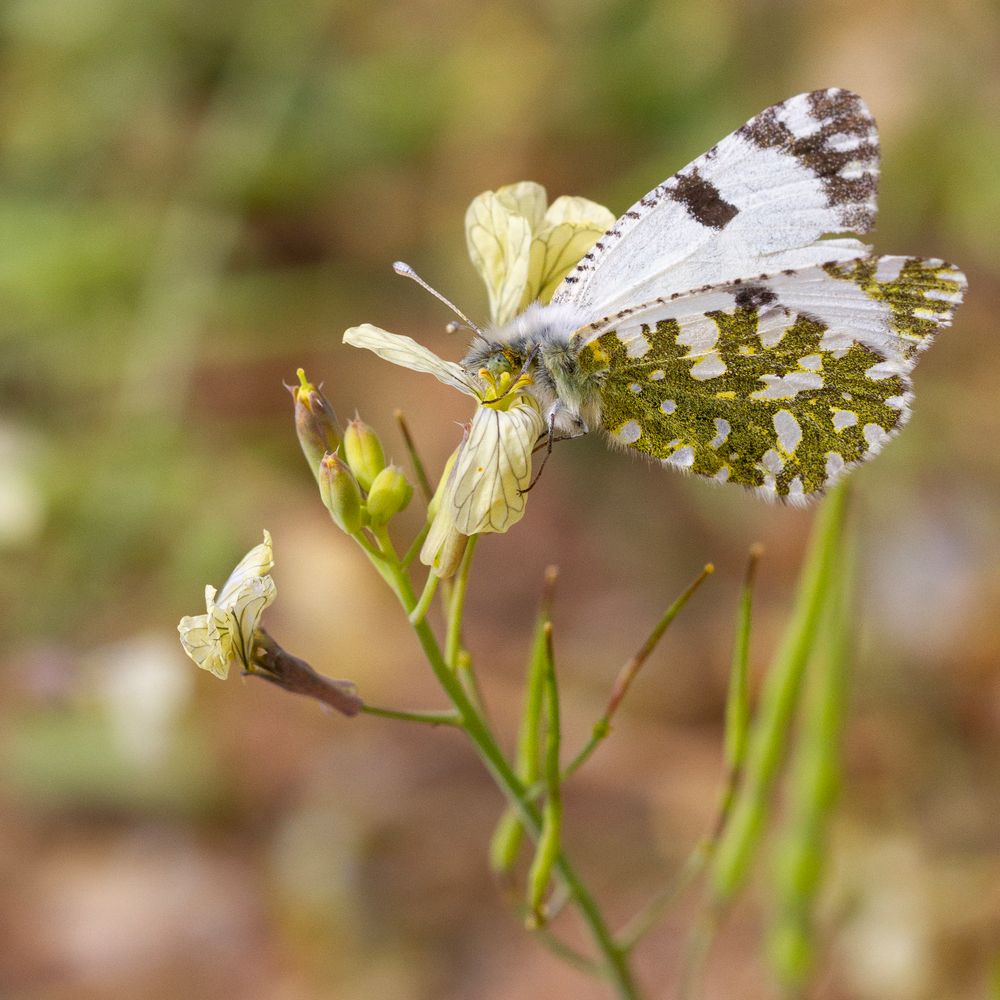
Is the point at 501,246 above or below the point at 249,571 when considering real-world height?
above

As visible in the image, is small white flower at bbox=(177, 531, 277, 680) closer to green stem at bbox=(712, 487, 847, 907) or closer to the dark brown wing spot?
the dark brown wing spot

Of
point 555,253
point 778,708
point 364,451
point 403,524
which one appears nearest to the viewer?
point 364,451

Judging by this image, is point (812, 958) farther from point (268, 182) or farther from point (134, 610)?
point (268, 182)

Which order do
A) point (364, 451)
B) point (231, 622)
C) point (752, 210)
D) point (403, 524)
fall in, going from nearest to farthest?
1. point (231, 622)
2. point (364, 451)
3. point (752, 210)
4. point (403, 524)

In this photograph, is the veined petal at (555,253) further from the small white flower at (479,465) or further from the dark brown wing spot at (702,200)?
the small white flower at (479,465)

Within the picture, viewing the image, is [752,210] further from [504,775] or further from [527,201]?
[504,775]

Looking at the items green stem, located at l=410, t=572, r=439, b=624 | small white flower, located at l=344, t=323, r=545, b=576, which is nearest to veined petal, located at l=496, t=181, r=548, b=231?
small white flower, located at l=344, t=323, r=545, b=576

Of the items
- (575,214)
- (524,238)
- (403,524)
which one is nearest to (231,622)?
(524,238)

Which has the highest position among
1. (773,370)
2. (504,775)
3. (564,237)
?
(564,237)
